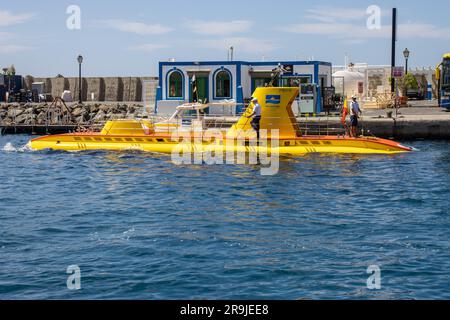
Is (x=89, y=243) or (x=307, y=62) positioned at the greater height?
(x=307, y=62)

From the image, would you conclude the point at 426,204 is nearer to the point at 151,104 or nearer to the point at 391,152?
the point at 391,152

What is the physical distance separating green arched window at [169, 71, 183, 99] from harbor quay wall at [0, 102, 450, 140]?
6.55 ft

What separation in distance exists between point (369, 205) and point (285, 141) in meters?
11.5

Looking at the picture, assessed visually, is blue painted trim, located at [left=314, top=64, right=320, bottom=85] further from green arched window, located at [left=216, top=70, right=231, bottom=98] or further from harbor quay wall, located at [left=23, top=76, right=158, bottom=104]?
harbor quay wall, located at [left=23, top=76, right=158, bottom=104]

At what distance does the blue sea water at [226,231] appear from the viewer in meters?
13.5

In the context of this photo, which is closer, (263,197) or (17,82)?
(263,197)

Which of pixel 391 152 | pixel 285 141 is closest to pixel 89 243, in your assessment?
pixel 285 141

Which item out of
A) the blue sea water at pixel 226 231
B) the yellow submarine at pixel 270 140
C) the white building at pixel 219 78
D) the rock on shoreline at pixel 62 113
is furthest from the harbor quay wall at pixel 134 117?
the blue sea water at pixel 226 231

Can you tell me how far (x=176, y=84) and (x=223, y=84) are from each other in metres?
3.05

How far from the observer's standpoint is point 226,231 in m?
17.7

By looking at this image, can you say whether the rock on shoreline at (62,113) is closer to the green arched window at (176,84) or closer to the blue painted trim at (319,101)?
the green arched window at (176,84)

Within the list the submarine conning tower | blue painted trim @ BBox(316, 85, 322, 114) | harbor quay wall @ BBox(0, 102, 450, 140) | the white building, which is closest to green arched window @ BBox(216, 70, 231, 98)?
the white building

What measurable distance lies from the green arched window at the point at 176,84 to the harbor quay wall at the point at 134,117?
78.6 inches

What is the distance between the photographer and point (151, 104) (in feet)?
178
